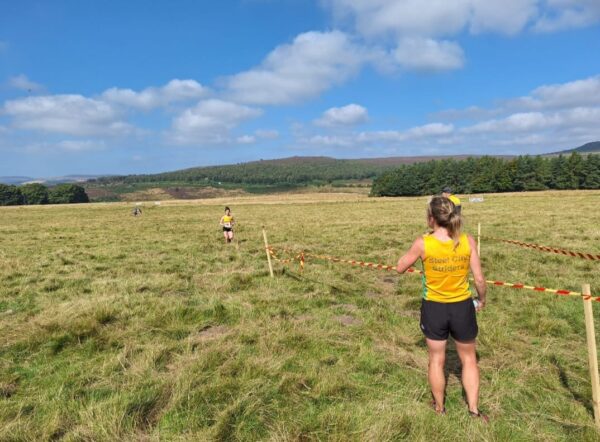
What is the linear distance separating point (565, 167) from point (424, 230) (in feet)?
270

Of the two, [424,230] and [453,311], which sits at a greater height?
[453,311]

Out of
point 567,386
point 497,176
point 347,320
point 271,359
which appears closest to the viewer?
point 567,386

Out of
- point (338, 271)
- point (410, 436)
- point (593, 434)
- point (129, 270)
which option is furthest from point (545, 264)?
point (129, 270)

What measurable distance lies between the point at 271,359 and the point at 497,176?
96529mm

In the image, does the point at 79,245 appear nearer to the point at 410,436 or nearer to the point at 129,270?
the point at 129,270

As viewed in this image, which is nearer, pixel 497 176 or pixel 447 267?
pixel 447 267

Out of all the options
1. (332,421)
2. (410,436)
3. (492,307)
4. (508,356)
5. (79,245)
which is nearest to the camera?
(410,436)

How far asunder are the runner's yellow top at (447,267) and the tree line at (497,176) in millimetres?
94974

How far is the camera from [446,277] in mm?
3658

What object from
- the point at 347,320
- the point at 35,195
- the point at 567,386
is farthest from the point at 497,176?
the point at 35,195

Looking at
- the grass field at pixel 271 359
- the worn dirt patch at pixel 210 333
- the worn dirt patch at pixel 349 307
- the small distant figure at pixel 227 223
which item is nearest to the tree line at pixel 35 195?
the small distant figure at pixel 227 223

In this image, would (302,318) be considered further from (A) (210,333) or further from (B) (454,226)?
(B) (454,226)

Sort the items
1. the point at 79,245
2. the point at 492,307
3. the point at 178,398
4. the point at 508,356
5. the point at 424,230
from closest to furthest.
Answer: the point at 178,398 → the point at 508,356 → the point at 492,307 → the point at 79,245 → the point at 424,230

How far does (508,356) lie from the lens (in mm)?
5320
